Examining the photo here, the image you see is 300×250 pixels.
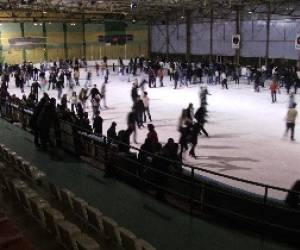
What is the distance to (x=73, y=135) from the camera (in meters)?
9.75

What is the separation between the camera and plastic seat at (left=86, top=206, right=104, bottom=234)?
18.4 ft

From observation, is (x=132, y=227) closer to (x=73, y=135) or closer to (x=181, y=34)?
(x=73, y=135)

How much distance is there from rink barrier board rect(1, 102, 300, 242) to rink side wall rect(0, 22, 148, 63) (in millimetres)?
35156

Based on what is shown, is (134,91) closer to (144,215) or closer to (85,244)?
(144,215)

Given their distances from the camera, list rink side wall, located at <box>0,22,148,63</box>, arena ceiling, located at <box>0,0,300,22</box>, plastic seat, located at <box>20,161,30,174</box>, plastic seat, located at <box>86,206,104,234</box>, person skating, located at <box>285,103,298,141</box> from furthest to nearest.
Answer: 1. rink side wall, located at <box>0,22,148,63</box>
2. arena ceiling, located at <box>0,0,300,22</box>
3. person skating, located at <box>285,103,298,141</box>
4. plastic seat, located at <box>20,161,30,174</box>
5. plastic seat, located at <box>86,206,104,234</box>

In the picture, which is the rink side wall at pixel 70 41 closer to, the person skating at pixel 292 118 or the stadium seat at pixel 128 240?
the person skating at pixel 292 118

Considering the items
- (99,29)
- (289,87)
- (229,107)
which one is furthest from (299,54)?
(99,29)

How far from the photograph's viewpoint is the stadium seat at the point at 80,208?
6002 millimetres

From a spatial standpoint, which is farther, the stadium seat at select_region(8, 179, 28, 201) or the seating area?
the stadium seat at select_region(8, 179, 28, 201)

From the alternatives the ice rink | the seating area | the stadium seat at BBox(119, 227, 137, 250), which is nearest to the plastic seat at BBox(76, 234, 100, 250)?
the seating area

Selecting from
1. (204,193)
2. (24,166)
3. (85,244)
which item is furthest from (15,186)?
(204,193)

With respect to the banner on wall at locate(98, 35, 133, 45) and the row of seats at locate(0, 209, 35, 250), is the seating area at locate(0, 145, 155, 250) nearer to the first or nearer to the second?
the row of seats at locate(0, 209, 35, 250)

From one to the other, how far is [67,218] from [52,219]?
0.78 meters

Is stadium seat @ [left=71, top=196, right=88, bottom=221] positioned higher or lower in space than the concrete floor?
higher
